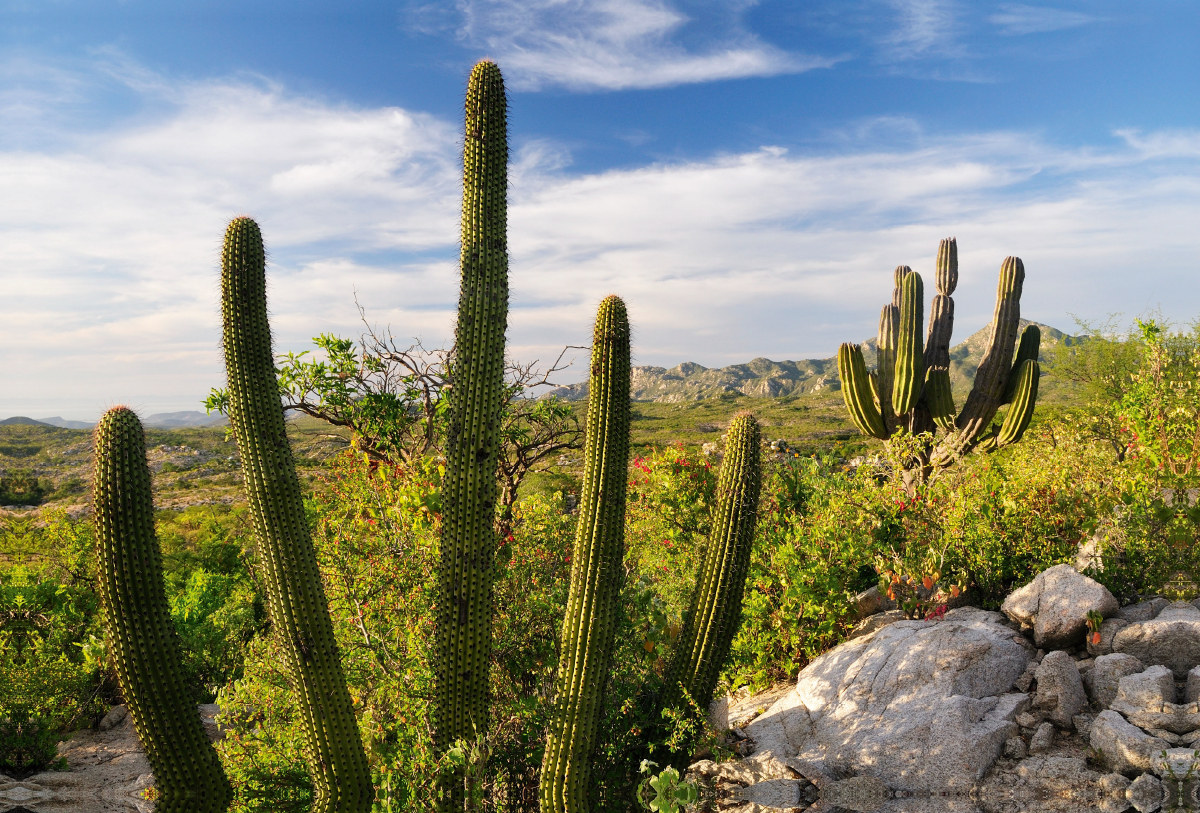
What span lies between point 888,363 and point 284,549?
17.2m

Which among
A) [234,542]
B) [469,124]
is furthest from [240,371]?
[234,542]

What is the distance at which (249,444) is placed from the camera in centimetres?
514

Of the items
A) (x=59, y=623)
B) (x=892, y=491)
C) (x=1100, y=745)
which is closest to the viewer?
(x=1100, y=745)

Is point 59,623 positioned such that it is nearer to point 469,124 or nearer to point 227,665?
point 227,665

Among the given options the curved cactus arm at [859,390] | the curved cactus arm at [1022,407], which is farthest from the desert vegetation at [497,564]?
the curved cactus arm at [859,390]

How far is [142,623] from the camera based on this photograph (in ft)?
15.4

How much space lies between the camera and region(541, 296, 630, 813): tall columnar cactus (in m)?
5.11

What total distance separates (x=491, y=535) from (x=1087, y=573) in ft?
22.4

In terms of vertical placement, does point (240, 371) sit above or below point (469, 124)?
below

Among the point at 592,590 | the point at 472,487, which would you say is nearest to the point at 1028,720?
the point at 592,590

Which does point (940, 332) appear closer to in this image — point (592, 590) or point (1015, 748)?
point (1015, 748)

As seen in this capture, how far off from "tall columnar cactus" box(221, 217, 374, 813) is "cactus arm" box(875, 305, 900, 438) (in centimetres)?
1650

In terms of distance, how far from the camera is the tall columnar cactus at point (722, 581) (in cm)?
580

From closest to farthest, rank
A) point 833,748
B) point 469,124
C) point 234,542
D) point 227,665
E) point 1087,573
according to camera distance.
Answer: point 469,124
point 833,748
point 1087,573
point 227,665
point 234,542
